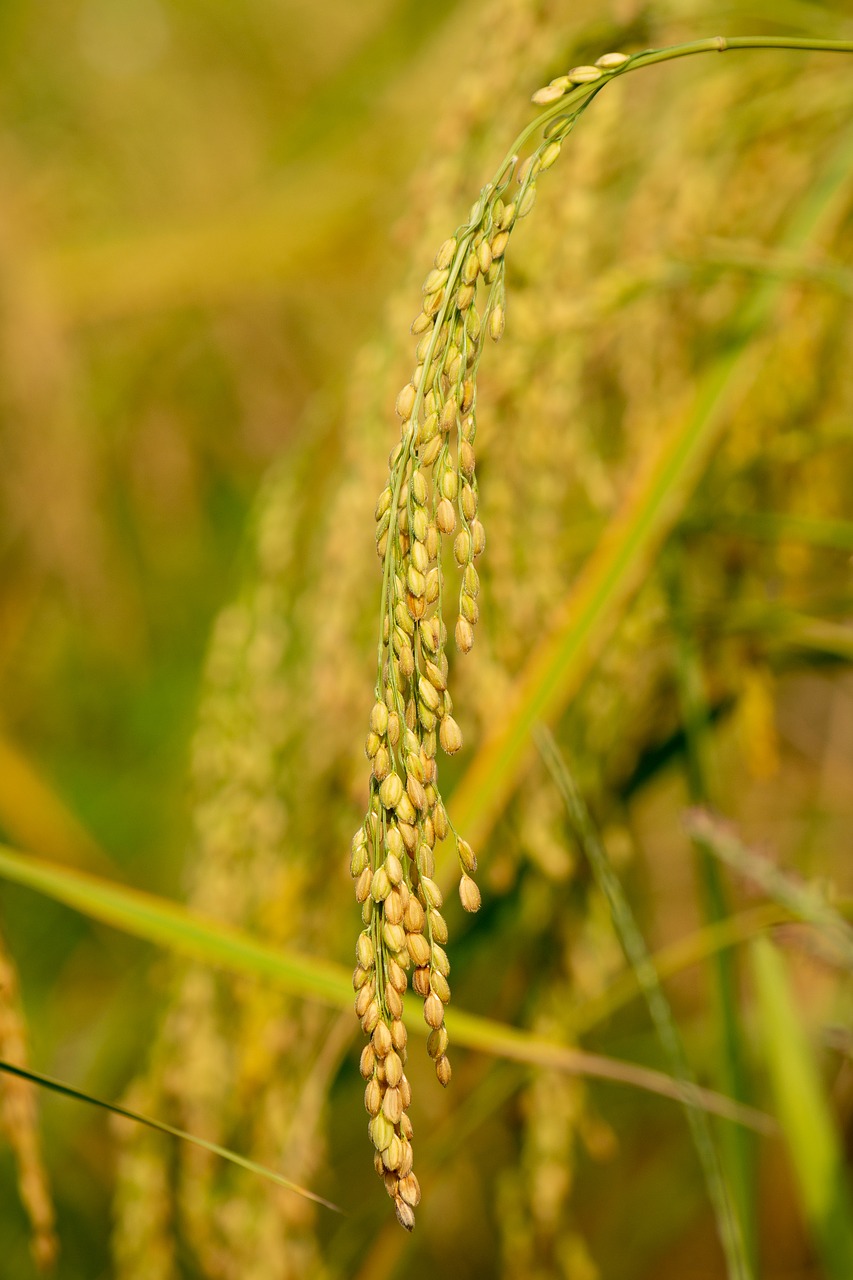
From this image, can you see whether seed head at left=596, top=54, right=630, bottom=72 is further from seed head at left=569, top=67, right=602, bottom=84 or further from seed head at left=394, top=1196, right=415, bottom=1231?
seed head at left=394, top=1196, right=415, bottom=1231

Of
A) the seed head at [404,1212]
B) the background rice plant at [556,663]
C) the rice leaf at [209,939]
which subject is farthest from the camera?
the background rice plant at [556,663]

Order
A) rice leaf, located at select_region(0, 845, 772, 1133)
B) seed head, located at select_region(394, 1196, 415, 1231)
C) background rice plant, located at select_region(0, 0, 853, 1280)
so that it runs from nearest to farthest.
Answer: seed head, located at select_region(394, 1196, 415, 1231), rice leaf, located at select_region(0, 845, 772, 1133), background rice plant, located at select_region(0, 0, 853, 1280)

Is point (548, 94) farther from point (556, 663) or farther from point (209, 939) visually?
point (209, 939)

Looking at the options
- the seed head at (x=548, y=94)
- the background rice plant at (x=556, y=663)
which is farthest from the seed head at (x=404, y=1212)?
the seed head at (x=548, y=94)

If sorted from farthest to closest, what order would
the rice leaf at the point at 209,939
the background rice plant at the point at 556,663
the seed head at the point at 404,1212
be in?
the background rice plant at the point at 556,663 < the rice leaf at the point at 209,939 < the seed head at the point at 404,1212

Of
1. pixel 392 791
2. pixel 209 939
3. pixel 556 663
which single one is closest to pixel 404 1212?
pixel 392 791

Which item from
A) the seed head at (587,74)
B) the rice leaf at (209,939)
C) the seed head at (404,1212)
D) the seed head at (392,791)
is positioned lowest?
the rice leaf at (209,939)

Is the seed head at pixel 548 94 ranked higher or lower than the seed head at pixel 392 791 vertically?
higher

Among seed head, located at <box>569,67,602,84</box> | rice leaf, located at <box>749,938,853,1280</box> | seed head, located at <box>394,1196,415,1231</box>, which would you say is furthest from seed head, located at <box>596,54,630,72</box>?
rice leaf, located at <box>749,938,853,1280</box>

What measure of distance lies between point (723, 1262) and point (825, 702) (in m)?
1.35

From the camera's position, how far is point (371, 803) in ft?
1.69

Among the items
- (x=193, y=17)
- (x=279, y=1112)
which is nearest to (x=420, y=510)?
(x=279, y=1112)

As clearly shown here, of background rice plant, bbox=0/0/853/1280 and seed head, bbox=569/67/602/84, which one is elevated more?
seed head, bbox=569/67/602/84

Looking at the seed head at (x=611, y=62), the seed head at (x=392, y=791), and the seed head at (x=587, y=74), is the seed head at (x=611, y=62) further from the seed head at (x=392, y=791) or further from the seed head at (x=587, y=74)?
the seed head at (x=392, y=791)
